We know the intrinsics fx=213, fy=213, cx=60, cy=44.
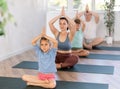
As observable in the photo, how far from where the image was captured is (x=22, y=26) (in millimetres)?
5594

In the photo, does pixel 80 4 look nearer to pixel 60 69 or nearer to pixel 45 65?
pixel 60 69

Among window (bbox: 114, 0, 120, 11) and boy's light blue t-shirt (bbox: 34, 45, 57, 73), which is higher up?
window (bbox: 114, 0, 120, 11)

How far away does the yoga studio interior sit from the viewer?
3189mm

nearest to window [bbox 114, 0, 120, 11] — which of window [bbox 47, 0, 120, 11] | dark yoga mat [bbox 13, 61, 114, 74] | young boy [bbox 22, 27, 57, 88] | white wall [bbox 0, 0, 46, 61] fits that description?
window [bbox 47, 0, 120, 11]

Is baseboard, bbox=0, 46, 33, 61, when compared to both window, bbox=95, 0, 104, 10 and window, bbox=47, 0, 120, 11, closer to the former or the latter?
window, bbox=47, 0, 120, 11

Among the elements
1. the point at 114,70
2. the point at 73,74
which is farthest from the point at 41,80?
the point at 114,70

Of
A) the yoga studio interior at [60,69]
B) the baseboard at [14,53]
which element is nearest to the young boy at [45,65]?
the yoga studio interior at [60,69]

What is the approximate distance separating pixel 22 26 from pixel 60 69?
7.06 ft

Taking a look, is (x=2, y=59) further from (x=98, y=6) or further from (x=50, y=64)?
(x=98, y=6)

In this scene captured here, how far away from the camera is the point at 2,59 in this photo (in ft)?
15.3

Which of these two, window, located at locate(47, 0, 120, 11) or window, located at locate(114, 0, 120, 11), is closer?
window, located at locate(114, 0, 120, 11)

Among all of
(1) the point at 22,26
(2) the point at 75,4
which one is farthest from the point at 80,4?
(1) the point at 22,26

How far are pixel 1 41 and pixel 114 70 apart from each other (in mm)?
2431

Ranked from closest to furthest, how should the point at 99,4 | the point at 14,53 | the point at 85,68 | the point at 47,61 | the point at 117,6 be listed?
the point at 47,61 < the point at 85,68 < the point at 14,53 < the point at 117,6 < the point at 99,4
